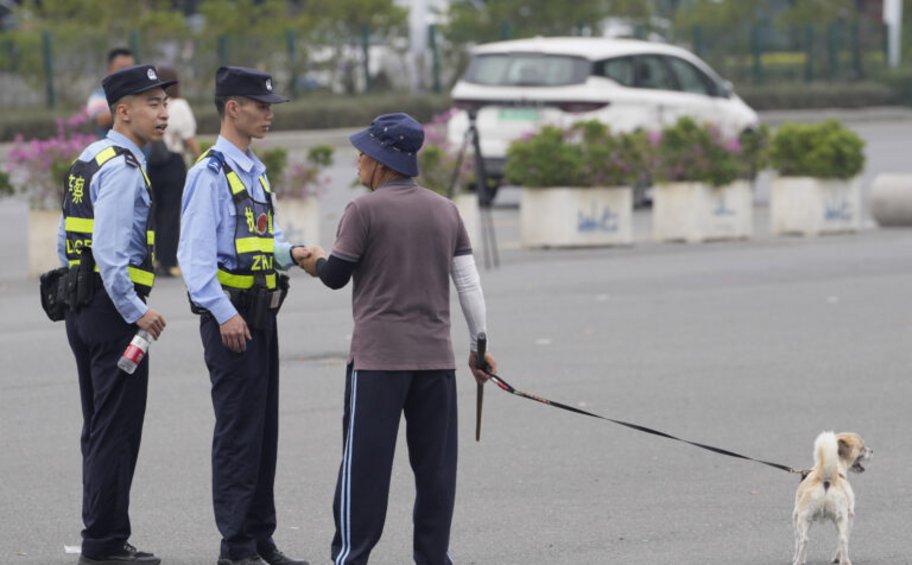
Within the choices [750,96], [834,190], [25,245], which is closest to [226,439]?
[25,245]

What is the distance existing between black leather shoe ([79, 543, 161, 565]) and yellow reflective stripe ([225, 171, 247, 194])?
1382 mm

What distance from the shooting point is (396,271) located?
18.3ft

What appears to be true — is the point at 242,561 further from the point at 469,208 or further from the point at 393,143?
the point at 469,208

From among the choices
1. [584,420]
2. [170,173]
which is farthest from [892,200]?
[584,420]

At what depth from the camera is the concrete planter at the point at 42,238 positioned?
14.2 metres

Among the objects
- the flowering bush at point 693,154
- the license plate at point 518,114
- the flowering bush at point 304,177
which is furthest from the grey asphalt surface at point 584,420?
the license plate at point 518,114

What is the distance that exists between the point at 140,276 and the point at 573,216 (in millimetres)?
10748

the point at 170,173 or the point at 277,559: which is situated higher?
the point at 170,173

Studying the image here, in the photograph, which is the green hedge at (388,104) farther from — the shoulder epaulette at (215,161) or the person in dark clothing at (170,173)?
the shoulder epaulette at (215,161)

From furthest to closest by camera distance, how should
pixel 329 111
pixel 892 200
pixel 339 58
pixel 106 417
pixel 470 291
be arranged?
pixel 339 58 < pixel 329 111 < pixel 892 200 < pixel 106 417 < pixel 470 291

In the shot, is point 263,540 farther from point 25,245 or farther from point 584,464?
point 25,245

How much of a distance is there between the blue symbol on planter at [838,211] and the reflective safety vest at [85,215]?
1309 centimetres

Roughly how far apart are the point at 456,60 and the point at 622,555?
1155 inches

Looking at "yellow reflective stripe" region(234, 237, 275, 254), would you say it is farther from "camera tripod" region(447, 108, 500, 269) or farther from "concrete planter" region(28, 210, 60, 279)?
"camera tripod" region(447, 108, 500, 269)
